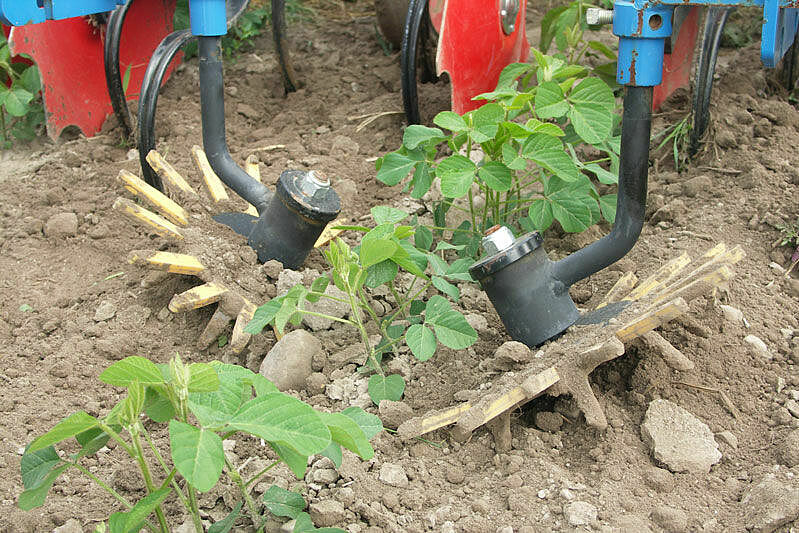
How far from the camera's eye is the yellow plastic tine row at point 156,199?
229 cm

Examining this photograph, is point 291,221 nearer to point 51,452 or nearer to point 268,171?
point 268,171

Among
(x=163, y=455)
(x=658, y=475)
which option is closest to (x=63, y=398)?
(x=163, y=455)

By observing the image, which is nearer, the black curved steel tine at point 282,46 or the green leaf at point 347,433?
the green leaf at point 347,433

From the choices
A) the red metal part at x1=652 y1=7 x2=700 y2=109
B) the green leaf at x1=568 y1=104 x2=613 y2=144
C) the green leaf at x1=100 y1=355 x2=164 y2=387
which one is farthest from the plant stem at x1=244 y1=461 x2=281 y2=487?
the red metal part at x1=652 y1=7 x2=700 y2=109

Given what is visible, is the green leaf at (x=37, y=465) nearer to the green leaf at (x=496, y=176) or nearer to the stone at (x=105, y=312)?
the stone at (x=105, y=312)

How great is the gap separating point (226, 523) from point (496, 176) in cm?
99

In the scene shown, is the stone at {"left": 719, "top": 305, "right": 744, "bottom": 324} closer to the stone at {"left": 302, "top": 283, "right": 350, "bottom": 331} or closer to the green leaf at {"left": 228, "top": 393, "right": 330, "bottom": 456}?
the stone at {"left": 302, "top": 283, "right": 350, "bottom": 331}

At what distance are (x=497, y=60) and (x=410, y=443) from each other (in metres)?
1.56

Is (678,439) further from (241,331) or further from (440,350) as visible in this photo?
(241,331)

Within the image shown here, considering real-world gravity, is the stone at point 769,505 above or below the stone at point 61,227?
below

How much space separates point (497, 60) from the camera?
2.81 meters

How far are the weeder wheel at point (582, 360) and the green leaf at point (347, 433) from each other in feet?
0.95

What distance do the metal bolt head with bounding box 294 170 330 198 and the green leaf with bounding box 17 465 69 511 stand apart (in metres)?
0.94

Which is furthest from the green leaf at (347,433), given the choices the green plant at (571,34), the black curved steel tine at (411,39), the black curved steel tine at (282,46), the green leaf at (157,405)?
the black curved steel tine at (282,46)
